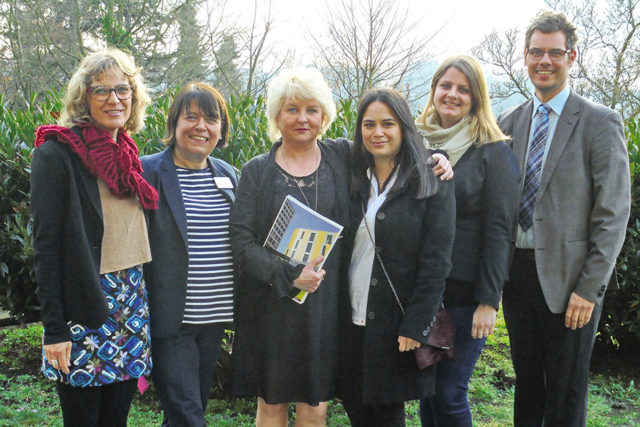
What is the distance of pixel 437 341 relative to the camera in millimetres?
2662

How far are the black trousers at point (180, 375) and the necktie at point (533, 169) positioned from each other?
1803 mm

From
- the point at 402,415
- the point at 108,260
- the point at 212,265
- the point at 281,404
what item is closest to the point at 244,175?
the point at 212,265

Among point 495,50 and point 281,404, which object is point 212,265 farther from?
point 495,50

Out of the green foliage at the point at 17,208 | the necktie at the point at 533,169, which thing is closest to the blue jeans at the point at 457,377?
the necktie at the point at 533,169

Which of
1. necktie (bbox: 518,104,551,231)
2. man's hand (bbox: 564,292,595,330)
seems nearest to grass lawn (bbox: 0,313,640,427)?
man's hand (bbox: 564,292,595,330)

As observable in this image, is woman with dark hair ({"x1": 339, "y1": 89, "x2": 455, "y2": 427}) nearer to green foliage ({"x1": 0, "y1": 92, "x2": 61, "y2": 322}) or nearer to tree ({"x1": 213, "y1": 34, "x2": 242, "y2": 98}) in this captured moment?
green foliage ({"x1": 0, "y1": 92, "x2": 61, "y2": 322})

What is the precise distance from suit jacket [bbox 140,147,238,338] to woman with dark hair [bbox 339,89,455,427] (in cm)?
83

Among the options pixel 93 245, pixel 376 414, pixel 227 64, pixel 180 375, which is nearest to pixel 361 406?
pixel 376 414

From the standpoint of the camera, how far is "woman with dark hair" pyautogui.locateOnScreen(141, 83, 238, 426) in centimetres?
275

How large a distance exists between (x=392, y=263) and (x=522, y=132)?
1.15 metres

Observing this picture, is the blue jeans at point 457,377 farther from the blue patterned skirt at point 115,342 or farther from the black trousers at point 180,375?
the blue patterned skirt at point 115,342

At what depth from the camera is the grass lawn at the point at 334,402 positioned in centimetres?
434

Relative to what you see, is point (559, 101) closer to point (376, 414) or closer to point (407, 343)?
point (407, 343)

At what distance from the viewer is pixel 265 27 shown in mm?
15352
